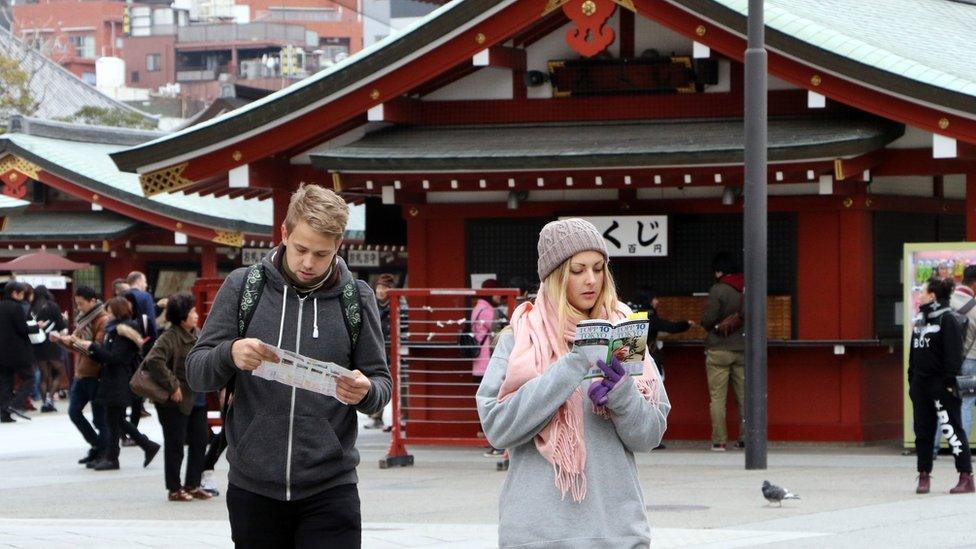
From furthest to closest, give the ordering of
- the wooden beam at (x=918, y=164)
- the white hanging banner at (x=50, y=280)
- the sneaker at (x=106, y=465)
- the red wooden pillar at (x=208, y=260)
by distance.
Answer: the red wooden pillar at (x=208, y=260) < the white hanging banner at (x=50, y=280) < the wooden beam at (x=918, y=164) < the sneaker at (x=106, y=465)

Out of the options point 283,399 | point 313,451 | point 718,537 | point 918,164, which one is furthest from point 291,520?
point 918,164

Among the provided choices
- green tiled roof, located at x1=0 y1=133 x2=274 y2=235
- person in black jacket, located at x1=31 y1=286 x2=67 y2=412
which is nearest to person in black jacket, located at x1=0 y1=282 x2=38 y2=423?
person in black jacket, located at x1=31 y1=286 x2=67 y2=412

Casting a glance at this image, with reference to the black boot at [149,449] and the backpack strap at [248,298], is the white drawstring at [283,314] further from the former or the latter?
the black boot at [149,449]

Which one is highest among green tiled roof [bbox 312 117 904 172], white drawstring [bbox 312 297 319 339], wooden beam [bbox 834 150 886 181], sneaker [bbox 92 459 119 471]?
green tiled roof [bbox 312 117 904 172]

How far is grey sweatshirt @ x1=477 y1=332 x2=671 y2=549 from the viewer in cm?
492

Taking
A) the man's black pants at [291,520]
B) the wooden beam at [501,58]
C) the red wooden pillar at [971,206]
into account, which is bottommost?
the man's black pants at [291,520]

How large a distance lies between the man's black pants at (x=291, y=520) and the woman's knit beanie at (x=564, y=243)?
1063 mm

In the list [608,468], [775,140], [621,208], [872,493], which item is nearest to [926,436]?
[872,493]

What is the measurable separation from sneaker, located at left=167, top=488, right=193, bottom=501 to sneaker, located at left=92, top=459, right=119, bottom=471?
2.89 m

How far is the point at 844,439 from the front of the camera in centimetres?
1661

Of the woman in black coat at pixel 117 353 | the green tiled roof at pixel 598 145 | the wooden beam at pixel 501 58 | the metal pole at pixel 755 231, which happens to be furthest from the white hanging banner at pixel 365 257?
the metal pole at pixel 755 231

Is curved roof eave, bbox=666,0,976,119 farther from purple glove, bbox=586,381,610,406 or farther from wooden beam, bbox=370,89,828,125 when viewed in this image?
purple glove, bbox=586,381,610,406

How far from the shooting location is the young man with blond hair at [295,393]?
5.39m

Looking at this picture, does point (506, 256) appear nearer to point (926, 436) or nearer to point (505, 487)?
point (926, 436)
